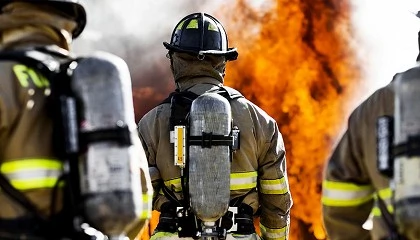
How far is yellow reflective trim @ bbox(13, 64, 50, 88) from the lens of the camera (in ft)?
12.1

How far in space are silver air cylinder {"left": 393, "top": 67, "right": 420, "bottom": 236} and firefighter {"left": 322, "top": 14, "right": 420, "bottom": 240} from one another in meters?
0.14

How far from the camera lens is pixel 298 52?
35.7 ft

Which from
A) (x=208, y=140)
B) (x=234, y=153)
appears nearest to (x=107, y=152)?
(x=208, y=140)

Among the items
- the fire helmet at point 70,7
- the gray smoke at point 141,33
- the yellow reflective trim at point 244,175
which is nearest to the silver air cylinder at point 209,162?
the yellow reflective trim at point 244,175

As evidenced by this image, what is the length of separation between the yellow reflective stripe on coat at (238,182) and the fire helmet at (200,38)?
33.6 inches

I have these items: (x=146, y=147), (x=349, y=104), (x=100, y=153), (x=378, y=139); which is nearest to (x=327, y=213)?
(x=378, y=139)

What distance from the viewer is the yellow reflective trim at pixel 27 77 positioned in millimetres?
3689

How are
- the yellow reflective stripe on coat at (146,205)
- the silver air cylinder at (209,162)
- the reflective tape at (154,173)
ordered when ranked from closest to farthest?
the yellow reflective stripe on coat at (146,205) < the silver air cylinder at (209,162) < the reflective tape at (154,173)

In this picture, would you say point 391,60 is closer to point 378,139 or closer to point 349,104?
point 349,104

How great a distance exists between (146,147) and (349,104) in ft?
17.3

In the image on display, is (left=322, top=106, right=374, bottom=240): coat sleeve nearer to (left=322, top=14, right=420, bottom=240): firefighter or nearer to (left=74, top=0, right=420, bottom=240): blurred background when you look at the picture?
(left=322, top=14, right=420, bottom=240): firefighter

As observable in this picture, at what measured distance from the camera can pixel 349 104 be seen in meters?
10.9

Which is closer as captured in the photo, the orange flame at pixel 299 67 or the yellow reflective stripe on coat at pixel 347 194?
the yellow reflective stripe on coat at pixel 347 194

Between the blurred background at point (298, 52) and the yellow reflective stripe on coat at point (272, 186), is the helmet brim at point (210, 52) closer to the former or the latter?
the yellow reflective stripe on coat at point (272, 186)
